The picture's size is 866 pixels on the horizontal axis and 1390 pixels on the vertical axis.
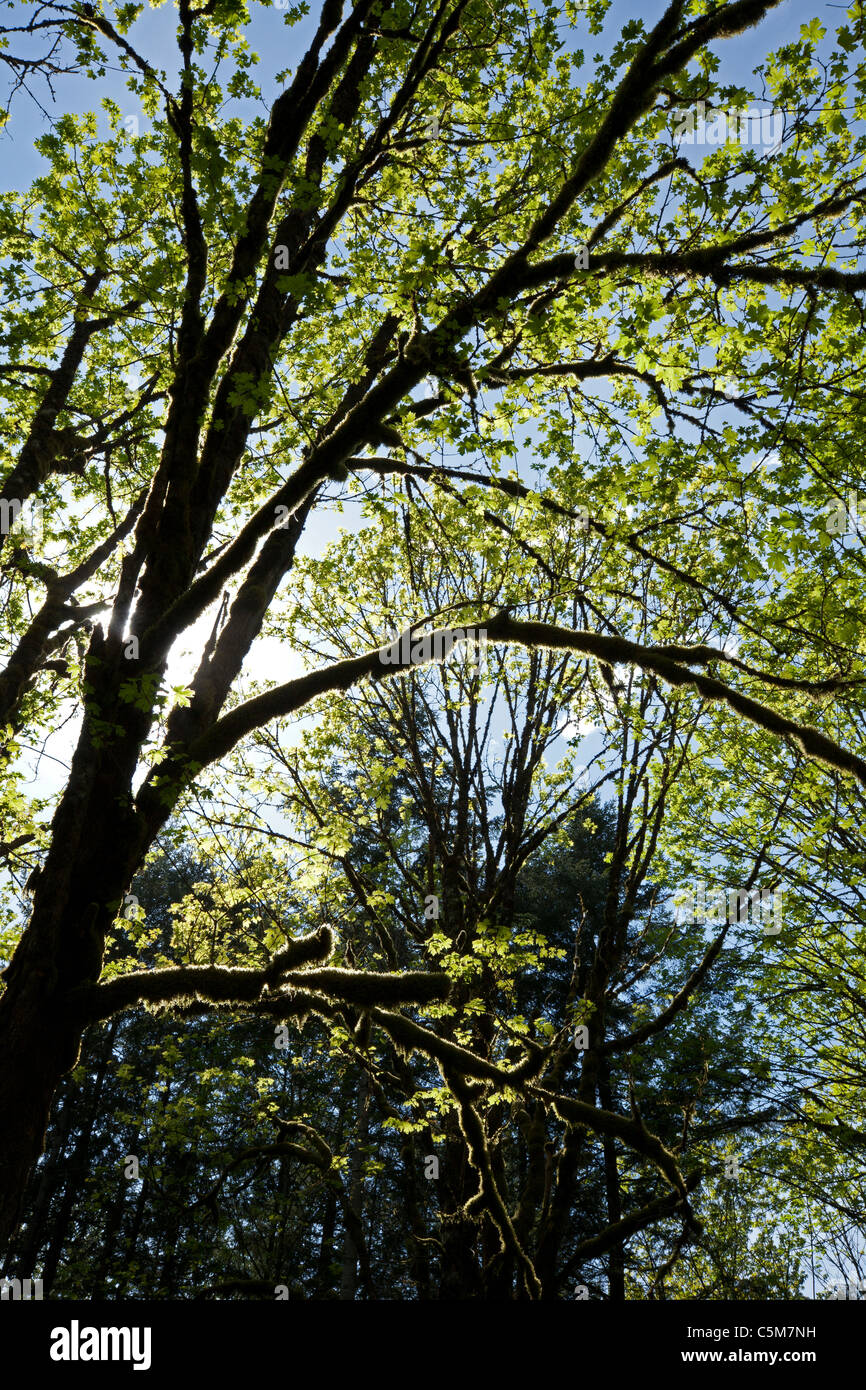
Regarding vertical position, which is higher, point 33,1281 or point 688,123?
point 688,123

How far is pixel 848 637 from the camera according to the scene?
663 centimetres

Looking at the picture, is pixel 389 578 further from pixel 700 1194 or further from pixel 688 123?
pixel 700 1194

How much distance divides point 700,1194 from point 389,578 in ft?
39.9

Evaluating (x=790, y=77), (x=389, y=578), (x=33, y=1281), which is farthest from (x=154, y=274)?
(x=33, y=1281)

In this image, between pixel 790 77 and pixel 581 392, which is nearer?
pixel 790 77

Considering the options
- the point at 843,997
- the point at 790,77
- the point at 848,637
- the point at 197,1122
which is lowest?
the point at 197,1122
